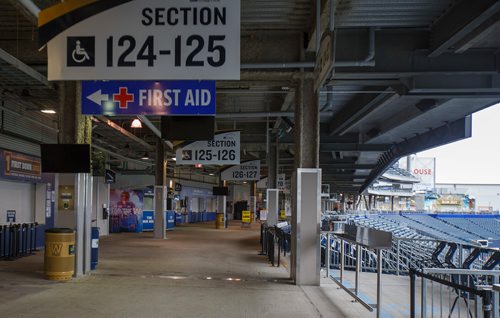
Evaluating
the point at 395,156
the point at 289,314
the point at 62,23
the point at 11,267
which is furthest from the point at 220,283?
the point at 395,156

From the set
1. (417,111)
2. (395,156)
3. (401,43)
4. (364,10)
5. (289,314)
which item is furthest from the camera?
(395,156)

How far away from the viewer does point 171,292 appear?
29.5 ft

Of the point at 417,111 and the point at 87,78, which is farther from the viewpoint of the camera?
the point at 417,111

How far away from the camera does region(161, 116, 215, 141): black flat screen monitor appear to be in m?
9.45

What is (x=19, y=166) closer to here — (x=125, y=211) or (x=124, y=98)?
(x=124, y=98)

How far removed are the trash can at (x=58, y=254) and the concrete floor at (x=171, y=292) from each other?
233 millimetres

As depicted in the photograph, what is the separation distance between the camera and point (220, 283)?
397 inches

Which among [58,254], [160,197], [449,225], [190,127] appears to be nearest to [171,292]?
[58,254]

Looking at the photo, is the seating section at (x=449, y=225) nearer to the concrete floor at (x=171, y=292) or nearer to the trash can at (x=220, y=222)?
the trash can at (x=220, y=222)

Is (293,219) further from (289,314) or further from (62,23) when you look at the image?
(62,23)

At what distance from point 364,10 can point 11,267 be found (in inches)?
374

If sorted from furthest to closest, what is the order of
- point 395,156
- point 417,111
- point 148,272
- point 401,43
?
1. point 395,156
2. point 417,111
3. point 148,272
4. point 401,43

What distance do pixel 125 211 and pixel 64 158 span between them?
17.6m

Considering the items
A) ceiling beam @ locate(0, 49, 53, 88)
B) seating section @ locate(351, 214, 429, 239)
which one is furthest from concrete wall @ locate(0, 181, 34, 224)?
seating section @ locate(351, 214, 429, 239)
